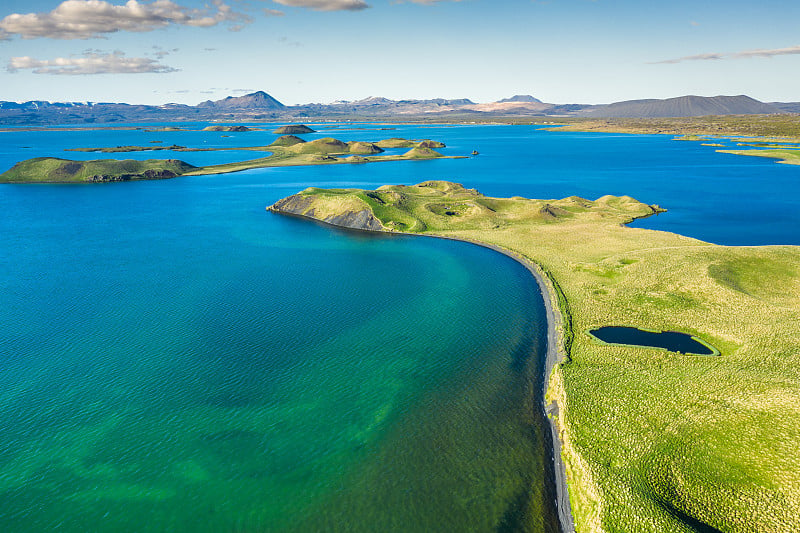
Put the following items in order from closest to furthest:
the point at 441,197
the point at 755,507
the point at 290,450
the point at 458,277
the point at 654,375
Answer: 1. the point at 755,507
2. the point at 290,450
3. the point at 654,375
4. the point at 458,277
5. the point at 441,197

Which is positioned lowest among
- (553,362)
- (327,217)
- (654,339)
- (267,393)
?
(267,393)

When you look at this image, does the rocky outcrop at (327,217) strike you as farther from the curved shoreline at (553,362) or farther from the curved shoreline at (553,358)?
the curved shoreline at (553,362)

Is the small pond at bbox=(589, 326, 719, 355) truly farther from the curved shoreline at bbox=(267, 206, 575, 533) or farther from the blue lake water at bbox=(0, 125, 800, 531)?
the blue lake water at bbox=(0, 125, 800, 531)

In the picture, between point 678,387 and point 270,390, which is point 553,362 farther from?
point 270,390

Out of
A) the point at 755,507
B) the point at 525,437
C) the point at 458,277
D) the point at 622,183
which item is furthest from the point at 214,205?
the point at 622,183

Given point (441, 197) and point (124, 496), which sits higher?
point (441, 197)

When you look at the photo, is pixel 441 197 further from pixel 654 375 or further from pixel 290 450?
pixel 290 450

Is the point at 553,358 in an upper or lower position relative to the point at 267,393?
upper

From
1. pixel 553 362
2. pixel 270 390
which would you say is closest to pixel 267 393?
pixel 270 390
